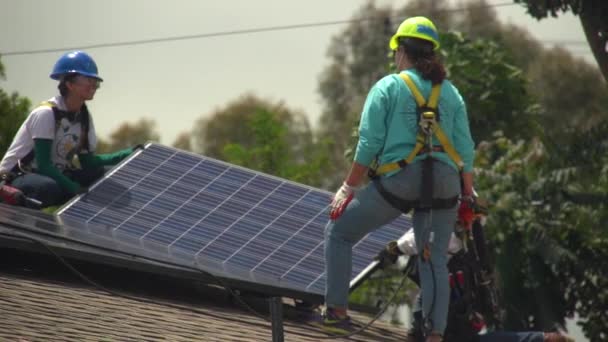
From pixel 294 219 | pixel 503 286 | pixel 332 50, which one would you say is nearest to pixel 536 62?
pixel 332 50

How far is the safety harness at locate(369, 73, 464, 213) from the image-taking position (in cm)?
1012

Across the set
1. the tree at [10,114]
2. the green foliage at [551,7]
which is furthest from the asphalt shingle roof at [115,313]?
the tree at [10,114]

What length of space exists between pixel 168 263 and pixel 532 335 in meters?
2.37

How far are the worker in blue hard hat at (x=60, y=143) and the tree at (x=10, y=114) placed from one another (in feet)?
28.9

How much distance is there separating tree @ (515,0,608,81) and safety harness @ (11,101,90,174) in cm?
726

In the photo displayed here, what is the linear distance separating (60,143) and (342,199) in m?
3.13

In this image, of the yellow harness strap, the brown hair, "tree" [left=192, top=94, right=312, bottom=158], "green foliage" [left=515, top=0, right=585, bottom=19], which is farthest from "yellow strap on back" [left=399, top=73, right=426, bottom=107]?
"tree" [left=192, top=94, right=312, bottom=158]

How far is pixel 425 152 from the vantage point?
10.2m

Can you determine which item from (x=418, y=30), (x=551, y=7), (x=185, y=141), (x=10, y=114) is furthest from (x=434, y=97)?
(x=185, y=141)

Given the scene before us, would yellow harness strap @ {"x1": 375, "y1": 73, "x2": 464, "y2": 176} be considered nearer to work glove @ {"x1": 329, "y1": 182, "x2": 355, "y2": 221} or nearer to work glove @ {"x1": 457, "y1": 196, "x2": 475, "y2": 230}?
work glove @ {"x1": 329, "y1": 182, "x2": 355, "y2": 221}

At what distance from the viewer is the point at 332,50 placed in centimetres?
5631

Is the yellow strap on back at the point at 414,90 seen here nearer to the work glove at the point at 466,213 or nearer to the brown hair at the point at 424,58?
the brown hair at the point at 424,58

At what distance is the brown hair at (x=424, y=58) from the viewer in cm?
1033

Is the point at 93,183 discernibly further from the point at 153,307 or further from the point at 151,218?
the point at 153,307
